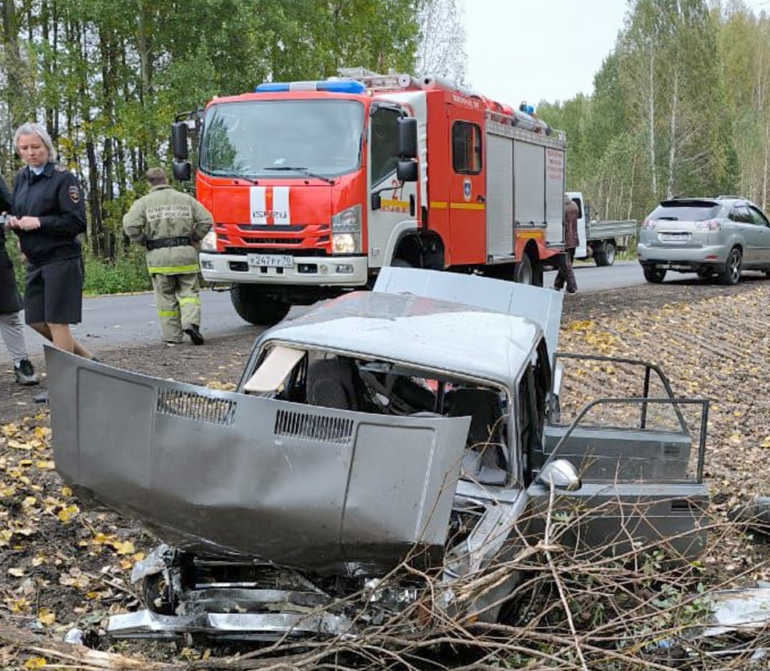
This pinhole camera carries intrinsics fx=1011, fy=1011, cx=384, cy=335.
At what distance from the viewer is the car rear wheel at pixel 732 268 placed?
64.3 ft

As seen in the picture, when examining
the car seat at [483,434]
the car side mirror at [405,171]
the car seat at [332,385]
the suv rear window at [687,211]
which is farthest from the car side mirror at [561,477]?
the suv rear window at [687,211]

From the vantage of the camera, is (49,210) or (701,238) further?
A: (701,238)

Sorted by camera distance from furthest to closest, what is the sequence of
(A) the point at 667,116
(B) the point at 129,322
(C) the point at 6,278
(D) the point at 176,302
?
(A) the point at 667,116, (B) the point at 129,322, (D) the point at 176,302, (C) the point at 6,278

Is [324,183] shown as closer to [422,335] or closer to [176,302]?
[176,302]

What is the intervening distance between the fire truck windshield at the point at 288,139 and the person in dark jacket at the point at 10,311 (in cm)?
377

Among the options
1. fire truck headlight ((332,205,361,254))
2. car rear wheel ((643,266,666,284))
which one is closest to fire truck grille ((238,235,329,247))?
fire truck headlight ((332,205,361,254))

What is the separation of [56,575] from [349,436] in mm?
2485

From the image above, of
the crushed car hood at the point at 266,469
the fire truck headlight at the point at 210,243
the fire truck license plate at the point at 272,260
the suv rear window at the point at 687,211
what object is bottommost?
the crushed car hood at the point at 266,469

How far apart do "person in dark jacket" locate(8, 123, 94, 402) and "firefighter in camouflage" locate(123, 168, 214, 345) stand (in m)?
2.45

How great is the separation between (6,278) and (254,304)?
524cm

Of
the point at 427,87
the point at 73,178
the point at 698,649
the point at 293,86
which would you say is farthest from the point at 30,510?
the point at 427,87

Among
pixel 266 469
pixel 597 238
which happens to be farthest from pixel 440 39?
pixel 266 469

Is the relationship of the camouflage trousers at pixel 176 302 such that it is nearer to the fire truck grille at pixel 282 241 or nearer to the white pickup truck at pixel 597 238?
the fire truck grille at pixel 282 241

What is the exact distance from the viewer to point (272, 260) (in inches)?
439
